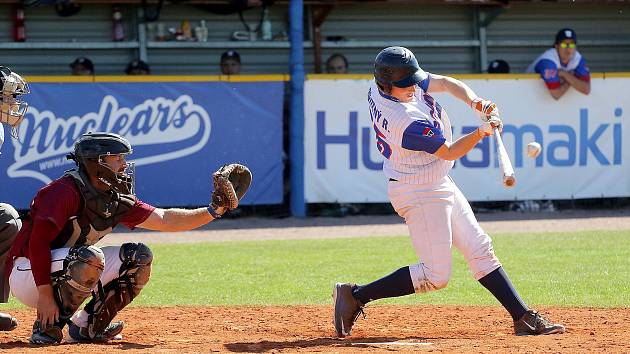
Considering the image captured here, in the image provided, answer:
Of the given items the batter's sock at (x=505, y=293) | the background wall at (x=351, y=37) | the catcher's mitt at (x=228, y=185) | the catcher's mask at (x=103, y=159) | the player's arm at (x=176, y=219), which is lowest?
the batter's sock at (x=505, y=293)

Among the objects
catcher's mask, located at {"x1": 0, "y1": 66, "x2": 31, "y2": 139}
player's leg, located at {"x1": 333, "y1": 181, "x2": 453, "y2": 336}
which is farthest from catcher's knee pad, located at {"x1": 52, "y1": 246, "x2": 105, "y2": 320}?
player's leg, located at {"x1": 333, "y1": 181, "x2": 453, "y2": 336}

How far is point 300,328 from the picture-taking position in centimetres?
653

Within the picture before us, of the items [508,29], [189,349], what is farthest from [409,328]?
[508,29]

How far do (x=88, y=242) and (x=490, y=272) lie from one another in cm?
225

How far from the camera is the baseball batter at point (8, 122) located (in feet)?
20.2

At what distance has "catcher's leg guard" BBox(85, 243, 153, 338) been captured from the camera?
5.80m

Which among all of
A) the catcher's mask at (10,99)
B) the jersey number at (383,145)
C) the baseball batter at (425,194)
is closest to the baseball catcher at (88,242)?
the catcher's mask at (10,99)

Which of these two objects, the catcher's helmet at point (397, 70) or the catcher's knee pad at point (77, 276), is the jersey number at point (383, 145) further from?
the catcher's knee pad at point (77, 276)

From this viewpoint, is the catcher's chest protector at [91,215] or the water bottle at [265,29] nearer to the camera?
the catcher's chest protector at [91,215]

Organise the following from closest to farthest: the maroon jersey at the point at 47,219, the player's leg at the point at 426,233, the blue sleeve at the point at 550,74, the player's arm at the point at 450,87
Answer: the maroon jersey at the point at 47,219 < the player's leg at the point at 426,233 < the player's arm at the point at 450,87 < the blue sleeve at the point at 550,74

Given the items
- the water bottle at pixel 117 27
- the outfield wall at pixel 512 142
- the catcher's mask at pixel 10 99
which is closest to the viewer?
the catcher's mask at pixel 10 99

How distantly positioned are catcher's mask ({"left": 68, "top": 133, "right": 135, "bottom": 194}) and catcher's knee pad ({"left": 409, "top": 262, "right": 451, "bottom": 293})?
1658 millimetres

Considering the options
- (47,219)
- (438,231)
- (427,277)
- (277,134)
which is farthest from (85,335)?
(277,134)

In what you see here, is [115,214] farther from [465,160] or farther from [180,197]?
[465,160]
